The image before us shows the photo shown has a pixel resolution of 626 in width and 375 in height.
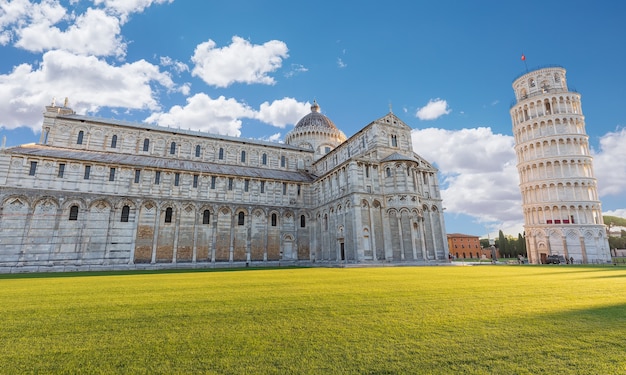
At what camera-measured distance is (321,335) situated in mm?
4852

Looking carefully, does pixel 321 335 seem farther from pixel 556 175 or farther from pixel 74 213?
pixel 556 175

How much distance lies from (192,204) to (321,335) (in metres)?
31.7

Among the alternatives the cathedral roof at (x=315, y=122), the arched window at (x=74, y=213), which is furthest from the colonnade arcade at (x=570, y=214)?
the arched window at (x=74, y=213)

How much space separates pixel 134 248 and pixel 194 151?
1552 cm

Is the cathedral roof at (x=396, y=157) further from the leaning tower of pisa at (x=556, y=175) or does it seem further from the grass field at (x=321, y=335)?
the leaning tower of pisa at (x=556, y=175)

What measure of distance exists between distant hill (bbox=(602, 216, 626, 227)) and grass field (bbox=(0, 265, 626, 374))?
10393cm

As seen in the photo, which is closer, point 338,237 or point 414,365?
point 414,365

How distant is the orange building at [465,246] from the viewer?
80250 millimetres

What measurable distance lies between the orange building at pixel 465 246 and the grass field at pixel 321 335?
7955cm

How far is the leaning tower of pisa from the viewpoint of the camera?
3953 centimetres

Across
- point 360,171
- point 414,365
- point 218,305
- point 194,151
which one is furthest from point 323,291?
point 194,151

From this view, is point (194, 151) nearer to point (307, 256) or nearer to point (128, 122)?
point (128, 122)

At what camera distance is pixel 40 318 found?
6.15 m

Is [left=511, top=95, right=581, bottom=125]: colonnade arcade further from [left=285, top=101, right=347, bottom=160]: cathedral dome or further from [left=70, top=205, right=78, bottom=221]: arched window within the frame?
[left=70, top=205, right=78, bottom=221]: arched window
